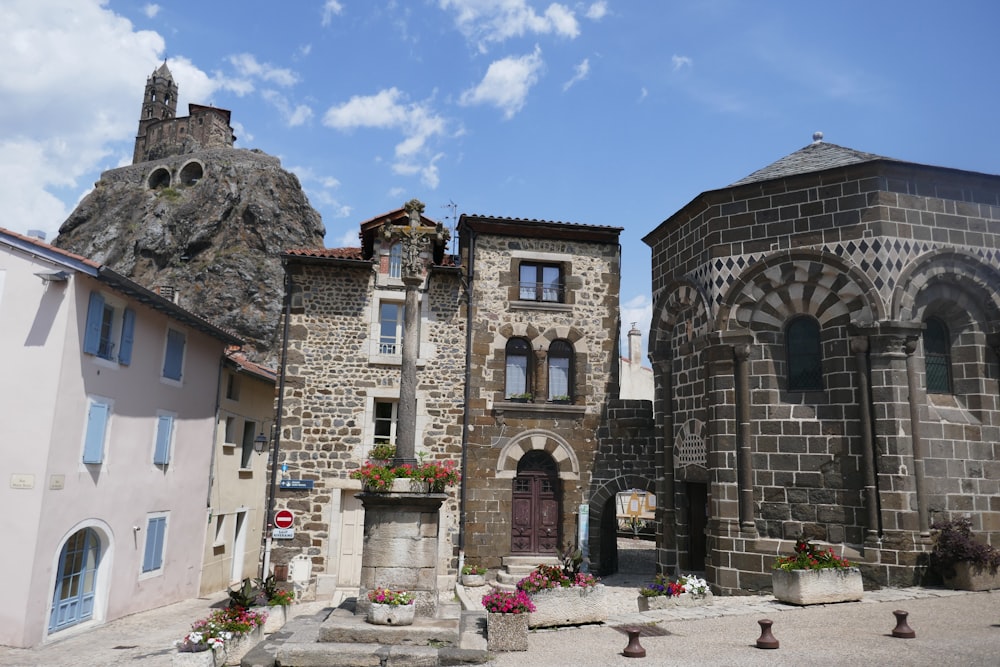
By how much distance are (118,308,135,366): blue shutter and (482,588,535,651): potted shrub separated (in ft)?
31.7

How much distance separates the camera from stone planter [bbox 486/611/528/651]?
860 cm

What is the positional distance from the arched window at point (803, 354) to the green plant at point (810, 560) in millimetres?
3158

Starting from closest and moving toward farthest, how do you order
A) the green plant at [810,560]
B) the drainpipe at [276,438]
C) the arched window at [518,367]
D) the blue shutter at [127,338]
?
1. the green plant at [810,560]
2. the blue shutter at [127,338]
3. the drainpipe at [276,438]
4. the arched window at [518,367]

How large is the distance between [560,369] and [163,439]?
974cm

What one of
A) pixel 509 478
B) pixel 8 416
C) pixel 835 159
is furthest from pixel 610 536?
pixel 8 416

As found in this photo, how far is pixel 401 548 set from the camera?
351 inches

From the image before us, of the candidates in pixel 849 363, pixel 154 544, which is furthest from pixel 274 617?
pixel 849 363

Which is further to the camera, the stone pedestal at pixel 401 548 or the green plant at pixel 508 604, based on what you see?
the stone pedestal at pixel 401 548

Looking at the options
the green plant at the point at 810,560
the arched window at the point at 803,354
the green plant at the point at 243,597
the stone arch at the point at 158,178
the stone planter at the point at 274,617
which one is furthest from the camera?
the stone arch at the point at 158,178

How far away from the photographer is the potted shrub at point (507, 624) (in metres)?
8.61

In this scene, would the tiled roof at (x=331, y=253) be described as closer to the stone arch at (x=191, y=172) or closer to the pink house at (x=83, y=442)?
the pink house at (x=83, y=442)

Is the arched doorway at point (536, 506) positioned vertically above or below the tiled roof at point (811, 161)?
below

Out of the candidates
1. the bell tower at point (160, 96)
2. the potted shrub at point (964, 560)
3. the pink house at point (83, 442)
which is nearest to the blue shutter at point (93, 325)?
the pink house at point (83, 442)

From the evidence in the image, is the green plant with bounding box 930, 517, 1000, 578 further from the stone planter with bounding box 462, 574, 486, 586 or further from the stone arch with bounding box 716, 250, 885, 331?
the stone planter with bounding box 462, 574, 486, 586
